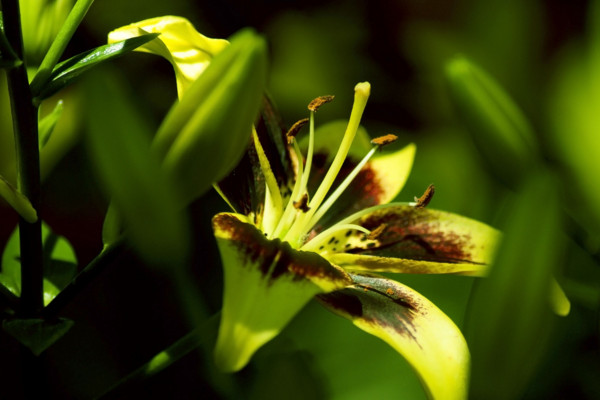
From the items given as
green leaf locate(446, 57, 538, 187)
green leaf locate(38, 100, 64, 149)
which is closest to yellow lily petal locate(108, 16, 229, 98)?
green leaf locate(38, 100, 64, 149)

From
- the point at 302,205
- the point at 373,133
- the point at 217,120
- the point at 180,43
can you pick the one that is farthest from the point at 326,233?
the point at 373,133

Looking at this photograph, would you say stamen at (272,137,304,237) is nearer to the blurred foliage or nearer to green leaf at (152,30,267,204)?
the blurred foliage

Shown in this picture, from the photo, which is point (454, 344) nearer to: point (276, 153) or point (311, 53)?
point (276, 153)

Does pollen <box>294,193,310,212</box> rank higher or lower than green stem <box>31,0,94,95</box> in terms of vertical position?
lower

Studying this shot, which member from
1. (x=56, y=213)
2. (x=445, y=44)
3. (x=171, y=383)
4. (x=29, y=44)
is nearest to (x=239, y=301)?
(x=29, y=44)

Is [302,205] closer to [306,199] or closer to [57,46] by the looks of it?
[306,199]

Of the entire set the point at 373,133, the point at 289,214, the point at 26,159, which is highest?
the point at 26,159

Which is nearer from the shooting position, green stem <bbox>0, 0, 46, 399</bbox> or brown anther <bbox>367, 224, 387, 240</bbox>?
green stem <bbox>0, 0, 46, 399</bbox>

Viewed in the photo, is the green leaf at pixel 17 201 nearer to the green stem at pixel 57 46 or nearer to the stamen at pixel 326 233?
the green stem at pixel 57 46
